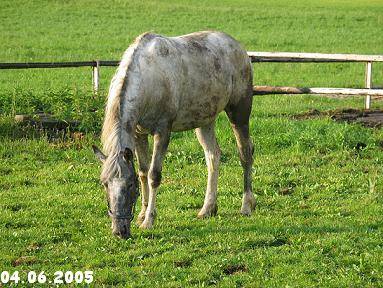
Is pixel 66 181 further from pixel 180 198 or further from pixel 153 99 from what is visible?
pixel 153 99

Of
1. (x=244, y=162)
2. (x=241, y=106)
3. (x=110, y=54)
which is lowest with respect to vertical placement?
(x=244, y=162)

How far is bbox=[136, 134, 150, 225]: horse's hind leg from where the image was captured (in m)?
9.67

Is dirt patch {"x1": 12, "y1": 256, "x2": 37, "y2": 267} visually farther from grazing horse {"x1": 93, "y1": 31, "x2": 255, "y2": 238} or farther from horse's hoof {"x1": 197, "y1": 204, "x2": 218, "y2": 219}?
horse's hoof {"x1": 197, "y1": 204, "x2": 218, "y2": 219}

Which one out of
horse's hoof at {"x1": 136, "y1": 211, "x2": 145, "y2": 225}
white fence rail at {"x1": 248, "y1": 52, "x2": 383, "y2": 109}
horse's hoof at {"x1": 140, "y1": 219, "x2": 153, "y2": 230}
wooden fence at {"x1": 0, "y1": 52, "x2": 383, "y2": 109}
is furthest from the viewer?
white fence rail at {"x1": 248, "y1": 52, "x2": 383, "y2": 109}

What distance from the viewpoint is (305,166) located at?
41.2 feet

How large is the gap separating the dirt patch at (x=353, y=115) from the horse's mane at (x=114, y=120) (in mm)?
7785

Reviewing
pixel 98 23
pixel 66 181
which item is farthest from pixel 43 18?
pixel 66 181

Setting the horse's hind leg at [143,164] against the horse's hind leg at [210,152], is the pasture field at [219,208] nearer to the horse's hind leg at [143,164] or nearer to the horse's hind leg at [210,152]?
the horse's hind leg at [143,164]

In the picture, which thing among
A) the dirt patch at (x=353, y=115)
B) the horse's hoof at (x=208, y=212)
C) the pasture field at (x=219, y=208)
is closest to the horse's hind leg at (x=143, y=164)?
the pasture field at (x=219, y=208)

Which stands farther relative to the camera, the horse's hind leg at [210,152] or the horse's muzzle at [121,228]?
the horse's hind leg at [210,152]

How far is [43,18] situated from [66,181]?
29.2 m

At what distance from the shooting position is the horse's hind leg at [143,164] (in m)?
9.67

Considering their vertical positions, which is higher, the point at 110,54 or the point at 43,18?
the point at 43,18

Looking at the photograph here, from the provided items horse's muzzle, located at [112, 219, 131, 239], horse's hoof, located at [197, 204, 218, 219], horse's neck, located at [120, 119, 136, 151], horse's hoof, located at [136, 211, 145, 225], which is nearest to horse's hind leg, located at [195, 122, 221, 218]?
horse's hoof, located at [197, 204, 218, 219]
